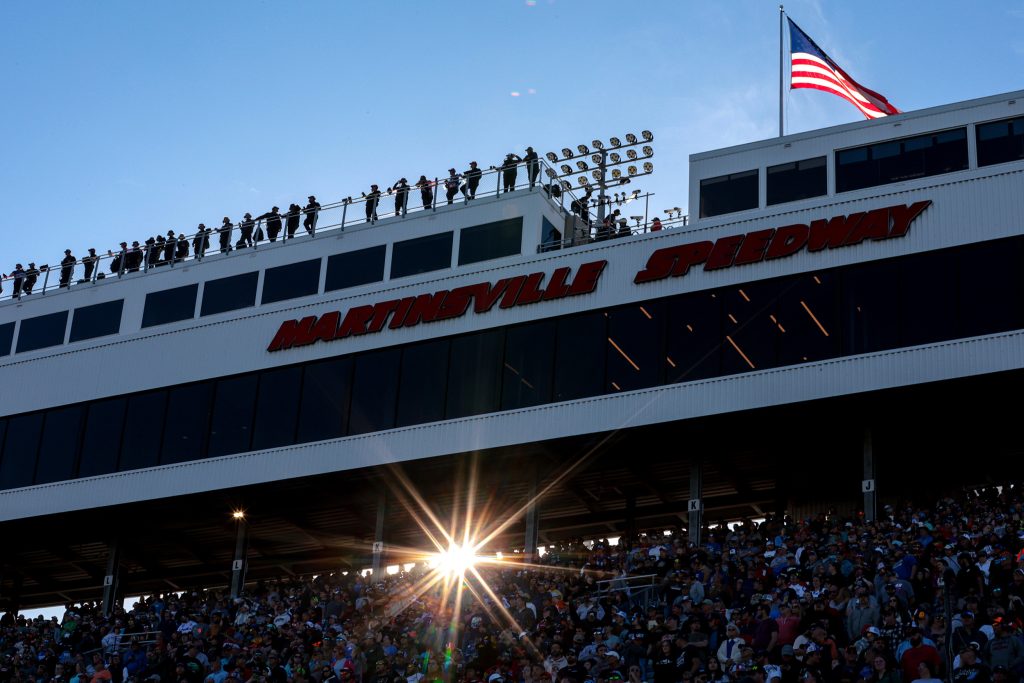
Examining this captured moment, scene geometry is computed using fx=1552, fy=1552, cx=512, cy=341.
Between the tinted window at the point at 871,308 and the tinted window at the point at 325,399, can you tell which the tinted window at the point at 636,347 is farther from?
the tinted window at the point at 325,399

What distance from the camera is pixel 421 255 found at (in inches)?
1433

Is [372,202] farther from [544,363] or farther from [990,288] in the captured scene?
[990,288]

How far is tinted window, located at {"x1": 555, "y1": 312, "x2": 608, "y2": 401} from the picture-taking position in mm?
32562

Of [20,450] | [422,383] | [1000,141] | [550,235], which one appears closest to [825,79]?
[1000,141]

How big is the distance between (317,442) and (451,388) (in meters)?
3.59

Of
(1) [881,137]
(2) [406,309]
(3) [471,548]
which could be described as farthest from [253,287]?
(1) [881,137]

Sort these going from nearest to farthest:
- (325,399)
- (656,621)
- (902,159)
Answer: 1. (656,621)
2. (902,159)
3. (325,399)

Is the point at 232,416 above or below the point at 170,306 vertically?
below

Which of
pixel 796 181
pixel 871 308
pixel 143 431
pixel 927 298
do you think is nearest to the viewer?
pixel 927 298

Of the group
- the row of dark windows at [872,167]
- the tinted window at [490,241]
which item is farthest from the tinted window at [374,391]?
the row of dark windows at [872,167]

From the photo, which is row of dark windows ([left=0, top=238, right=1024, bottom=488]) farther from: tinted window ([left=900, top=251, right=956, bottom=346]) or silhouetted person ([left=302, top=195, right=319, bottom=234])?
silhouetted person ([left=302, top=195, right=319, bottom=234])

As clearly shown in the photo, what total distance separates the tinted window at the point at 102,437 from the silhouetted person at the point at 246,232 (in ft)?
16.1

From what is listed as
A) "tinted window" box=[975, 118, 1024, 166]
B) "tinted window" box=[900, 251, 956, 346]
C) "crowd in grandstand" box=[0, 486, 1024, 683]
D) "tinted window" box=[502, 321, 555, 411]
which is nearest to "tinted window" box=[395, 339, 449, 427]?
"tinted window" box=[502, 321, 555, 411]

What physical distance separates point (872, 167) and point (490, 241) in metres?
8.92
